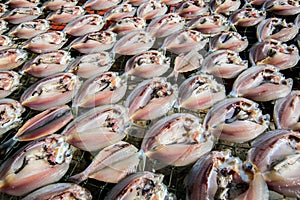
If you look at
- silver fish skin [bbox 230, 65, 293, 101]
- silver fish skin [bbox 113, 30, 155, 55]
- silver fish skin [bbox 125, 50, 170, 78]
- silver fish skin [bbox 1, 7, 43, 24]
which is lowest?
silver fish skin [bbox 230, 65, 293, 101]

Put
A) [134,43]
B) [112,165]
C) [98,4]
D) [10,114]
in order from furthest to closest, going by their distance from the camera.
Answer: [98,4]
[134,43]
[10,114]
[112,165]

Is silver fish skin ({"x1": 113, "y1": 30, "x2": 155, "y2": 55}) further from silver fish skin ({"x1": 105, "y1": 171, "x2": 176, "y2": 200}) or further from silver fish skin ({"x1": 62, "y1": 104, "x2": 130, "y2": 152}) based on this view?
silver fish skin ({"x1": 105, "y1": 171, "x2": 176, "y2": 200})

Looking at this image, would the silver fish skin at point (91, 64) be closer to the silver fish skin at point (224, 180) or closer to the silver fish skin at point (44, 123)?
the silver fish skin at point (44, 123)

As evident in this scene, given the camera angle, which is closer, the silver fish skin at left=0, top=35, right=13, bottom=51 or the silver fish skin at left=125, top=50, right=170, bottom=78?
the silver fish skin at left=125, top=50, right=170, bottom=78

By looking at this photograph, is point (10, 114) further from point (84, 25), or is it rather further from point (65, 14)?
point (65, 14)

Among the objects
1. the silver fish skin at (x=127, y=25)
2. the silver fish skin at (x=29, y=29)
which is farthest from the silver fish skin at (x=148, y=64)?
the silver fish skin at (x=29, y=29)

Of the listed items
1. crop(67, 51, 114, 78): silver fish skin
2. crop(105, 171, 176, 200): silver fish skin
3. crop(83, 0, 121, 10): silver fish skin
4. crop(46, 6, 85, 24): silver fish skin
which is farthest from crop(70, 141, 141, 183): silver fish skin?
crop(83, 0, 121, 10): silver fish skin

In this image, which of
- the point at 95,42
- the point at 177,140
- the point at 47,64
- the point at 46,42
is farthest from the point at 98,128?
the point at 46,42

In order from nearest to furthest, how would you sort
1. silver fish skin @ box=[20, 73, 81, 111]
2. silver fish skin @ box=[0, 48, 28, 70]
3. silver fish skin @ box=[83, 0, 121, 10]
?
silver fish skin @ box=[20, 73, 81, 111]
silver fish skin @ box=[0, 48, 28, 70]
silver fish skin @ box=[83, 0, 121, 10]
